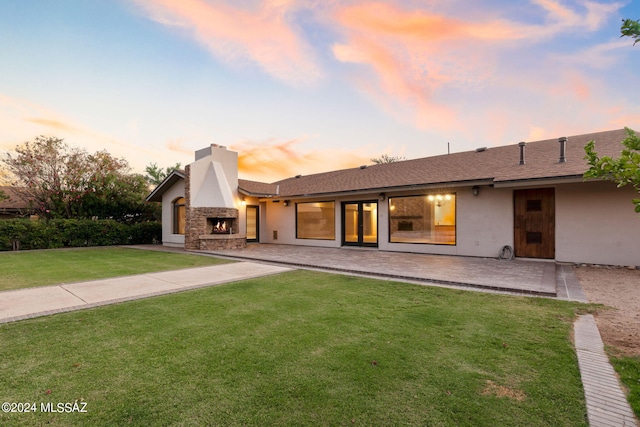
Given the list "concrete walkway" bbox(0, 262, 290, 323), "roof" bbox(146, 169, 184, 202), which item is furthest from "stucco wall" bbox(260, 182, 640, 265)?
"roof" bbox(146, 169, 184, 202)

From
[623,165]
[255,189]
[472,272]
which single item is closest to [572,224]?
[472,272]

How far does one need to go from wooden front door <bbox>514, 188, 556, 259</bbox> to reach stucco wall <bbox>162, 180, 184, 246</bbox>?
14708mm

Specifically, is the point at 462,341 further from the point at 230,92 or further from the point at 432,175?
the point at 230,92

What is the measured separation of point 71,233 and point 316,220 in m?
12.5

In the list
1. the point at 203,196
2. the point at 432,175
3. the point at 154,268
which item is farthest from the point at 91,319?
the point at 432,175

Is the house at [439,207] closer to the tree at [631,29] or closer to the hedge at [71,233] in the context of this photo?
the hedge at [71,233]

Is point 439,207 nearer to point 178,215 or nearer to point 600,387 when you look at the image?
point 600,387

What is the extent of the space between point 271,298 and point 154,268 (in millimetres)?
5012

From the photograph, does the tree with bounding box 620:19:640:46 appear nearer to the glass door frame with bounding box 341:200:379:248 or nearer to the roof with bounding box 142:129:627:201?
the roof with bounding box 142:129:627:201

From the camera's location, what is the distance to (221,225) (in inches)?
532

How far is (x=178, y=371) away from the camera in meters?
2.47

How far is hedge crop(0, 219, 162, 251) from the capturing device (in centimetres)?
1267

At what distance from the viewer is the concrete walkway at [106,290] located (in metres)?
4.23

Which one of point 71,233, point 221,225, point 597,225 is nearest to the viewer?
point 597,225
